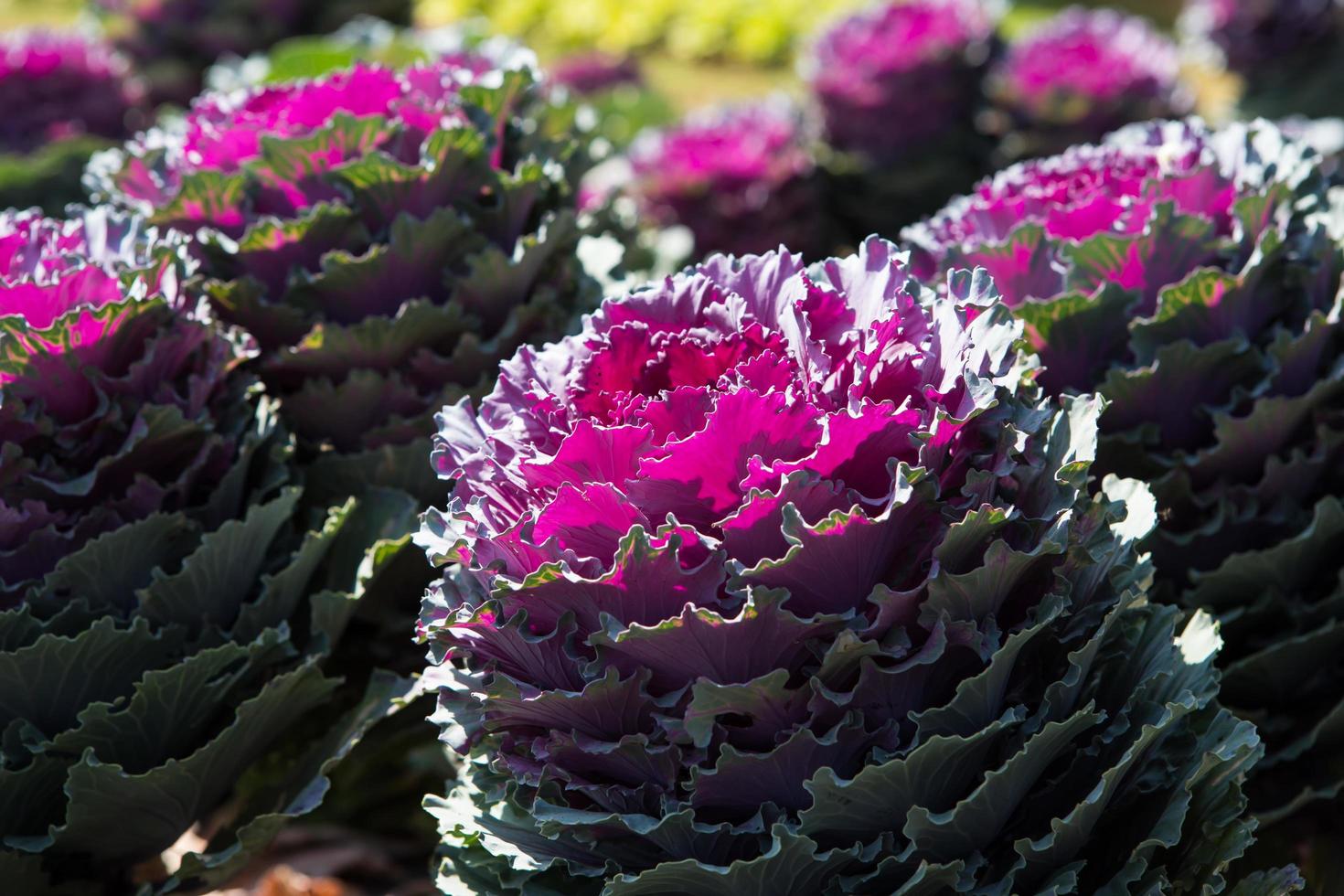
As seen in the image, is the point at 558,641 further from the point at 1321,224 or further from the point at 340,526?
the point at 1321,224

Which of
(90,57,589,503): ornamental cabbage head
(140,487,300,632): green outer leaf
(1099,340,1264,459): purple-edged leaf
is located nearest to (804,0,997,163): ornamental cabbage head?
(90,57,589,503): ornamental cabbage head

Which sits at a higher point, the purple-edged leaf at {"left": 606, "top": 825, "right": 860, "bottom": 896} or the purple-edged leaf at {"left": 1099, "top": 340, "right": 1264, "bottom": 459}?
the purple-edged leaf at {"left": 1099, "top": 340, "right": 1264, "bottom": 459}

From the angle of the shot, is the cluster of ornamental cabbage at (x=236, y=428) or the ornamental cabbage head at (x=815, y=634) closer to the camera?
the ornamental cabbage head at (x=815, y=634)

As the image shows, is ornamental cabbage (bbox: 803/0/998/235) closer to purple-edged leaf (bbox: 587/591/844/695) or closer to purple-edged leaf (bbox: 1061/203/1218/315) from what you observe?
purple-edged leaf (bbox: 1061/203/1218/315)

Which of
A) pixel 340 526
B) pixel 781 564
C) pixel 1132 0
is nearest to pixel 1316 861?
pixel 781 564

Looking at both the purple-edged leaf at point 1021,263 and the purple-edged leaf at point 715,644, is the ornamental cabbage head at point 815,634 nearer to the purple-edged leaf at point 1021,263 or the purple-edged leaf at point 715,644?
the purple-edged leaf at point 715,644

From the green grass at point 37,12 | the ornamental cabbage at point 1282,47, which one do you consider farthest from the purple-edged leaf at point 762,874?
the green grass at point 37,12
